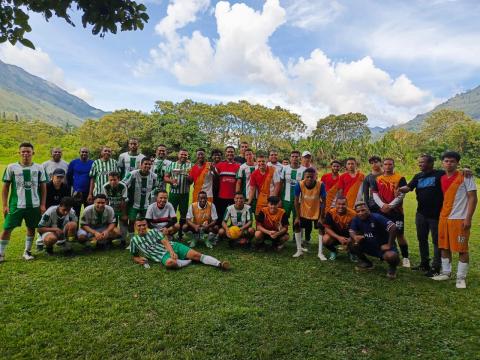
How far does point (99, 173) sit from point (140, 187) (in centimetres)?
93

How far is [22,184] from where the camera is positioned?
5.83 meters

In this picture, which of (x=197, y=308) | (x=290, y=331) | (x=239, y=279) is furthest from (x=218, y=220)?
(x=290, y=331)

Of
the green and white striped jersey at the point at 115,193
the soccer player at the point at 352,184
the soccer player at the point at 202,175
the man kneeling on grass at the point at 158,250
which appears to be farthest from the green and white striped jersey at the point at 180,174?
the soccer player at the point at 352,184

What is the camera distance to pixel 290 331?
3.57 m

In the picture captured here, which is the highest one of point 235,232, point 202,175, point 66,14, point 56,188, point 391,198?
point 66,14

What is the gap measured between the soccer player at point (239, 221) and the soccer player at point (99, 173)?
2.56m

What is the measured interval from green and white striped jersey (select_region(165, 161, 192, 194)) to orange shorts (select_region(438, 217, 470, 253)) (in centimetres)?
472

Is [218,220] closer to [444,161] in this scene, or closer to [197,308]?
[197,308]

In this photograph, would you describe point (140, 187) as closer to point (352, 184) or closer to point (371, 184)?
point (352, 184)

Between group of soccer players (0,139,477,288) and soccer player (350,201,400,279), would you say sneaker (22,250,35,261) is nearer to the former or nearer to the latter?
group of soccer players (0,139,477,288)

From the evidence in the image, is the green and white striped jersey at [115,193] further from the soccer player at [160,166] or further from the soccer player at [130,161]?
the soccer player at [160,166]

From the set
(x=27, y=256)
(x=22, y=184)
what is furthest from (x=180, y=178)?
(x=27, y=256)

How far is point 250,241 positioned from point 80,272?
3.15 m

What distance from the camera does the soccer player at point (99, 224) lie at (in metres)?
6.21
